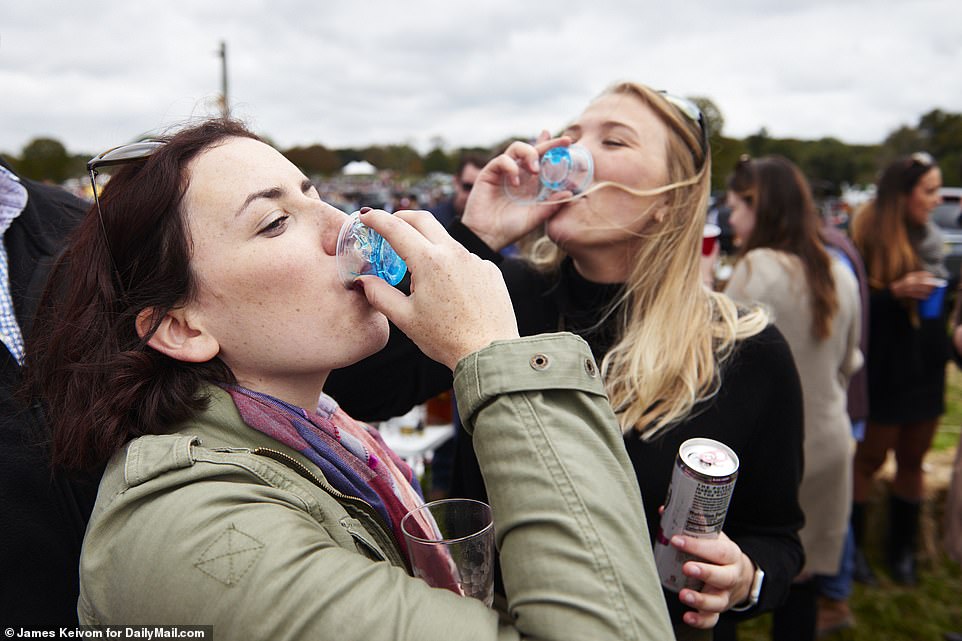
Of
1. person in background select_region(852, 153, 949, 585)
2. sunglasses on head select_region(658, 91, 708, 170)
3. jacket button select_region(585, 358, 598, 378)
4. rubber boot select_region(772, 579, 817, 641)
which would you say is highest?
sunglasses on head select_region(658, 91, 708, 170)

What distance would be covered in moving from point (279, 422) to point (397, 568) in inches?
16.7

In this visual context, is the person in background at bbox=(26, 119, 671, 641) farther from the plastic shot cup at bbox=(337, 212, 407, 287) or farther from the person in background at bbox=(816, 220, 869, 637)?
the person in background at bbox=(816, 220, 869, 637)

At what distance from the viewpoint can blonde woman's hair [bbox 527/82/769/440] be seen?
5.78ft

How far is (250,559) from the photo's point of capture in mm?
860

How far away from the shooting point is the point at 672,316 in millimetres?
1919

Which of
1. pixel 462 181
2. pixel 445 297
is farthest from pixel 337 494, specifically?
pixel 462 181

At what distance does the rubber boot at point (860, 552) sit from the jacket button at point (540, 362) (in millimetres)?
4344

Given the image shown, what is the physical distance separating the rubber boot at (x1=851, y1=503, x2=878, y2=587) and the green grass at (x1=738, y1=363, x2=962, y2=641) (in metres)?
0.05

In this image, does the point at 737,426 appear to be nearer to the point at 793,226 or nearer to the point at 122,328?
the point at 122,328

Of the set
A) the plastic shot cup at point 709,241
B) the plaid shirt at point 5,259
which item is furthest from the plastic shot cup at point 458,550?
the plastic shot cup at point 709,241

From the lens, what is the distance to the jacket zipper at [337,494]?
112 cm

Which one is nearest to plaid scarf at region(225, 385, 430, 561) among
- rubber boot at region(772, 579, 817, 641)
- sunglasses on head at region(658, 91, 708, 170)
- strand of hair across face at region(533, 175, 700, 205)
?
strand of hair across face at region(533, 175, 700, 205)

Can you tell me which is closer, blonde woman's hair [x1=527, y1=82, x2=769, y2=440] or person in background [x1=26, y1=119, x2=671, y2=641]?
person in background [x1=26, y1=119, x2=671, y2=641]

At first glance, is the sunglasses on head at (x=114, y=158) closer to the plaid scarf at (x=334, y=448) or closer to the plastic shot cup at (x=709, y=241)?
the plaid scarf at (x=334, y=448)
